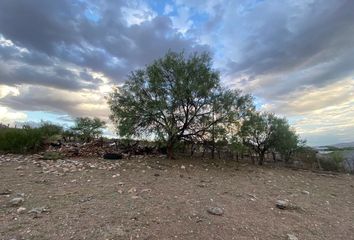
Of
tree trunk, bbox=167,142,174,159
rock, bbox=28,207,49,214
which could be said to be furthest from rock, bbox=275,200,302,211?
tree trunk, bbox=167,142,174,159

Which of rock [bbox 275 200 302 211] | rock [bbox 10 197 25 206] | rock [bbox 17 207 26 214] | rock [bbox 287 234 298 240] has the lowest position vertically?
rock [bbox 287 234 298 240]

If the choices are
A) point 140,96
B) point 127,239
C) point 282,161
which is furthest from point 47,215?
point 282,161

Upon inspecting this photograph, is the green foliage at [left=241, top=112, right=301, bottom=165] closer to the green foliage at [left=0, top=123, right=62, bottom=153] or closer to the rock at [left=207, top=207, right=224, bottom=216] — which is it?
the rock at [left=207, top=207, right=224, bottom=216]

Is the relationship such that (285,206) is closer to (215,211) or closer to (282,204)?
(282,204)

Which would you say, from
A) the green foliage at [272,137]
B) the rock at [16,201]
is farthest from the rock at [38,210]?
the green foliage at [272,137]

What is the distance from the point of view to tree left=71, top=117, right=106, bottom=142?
26.0 metres

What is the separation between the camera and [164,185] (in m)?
9.02

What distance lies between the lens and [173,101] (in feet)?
48.1

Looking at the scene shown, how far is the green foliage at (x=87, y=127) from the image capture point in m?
25.9

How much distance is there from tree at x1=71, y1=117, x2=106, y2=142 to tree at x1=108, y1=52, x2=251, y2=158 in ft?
37.8

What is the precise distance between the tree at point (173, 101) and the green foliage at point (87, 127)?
1138 centimetres

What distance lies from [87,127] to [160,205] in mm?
21690

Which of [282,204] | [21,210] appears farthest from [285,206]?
[21,210]

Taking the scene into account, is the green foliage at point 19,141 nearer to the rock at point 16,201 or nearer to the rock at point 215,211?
the rock at point 16,201
